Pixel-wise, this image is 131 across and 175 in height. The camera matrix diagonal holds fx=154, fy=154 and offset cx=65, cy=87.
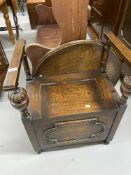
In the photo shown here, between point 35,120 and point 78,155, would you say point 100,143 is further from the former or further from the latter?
point 35,120

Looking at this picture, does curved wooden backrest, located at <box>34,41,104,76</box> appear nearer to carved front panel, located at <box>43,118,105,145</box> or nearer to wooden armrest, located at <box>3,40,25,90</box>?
wooden armrest, located at <box>3,40,25,90</box>

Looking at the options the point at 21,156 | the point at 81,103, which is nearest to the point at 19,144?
the point at 21,156

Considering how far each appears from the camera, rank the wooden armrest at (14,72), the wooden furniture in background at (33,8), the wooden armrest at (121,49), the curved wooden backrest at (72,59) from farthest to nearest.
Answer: the wooden furniture in background at (33,8) < the curved wooden backrest at (72,59) < the wooden armrest at (121,49) < the wooden armrest at (14,72)

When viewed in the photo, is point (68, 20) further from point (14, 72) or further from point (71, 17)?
point (14, 72)

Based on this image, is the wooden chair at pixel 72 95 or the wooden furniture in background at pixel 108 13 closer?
the wooden chair at pixel 72 95

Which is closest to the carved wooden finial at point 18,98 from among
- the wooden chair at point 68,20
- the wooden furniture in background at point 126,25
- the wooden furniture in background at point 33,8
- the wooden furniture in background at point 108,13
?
the wooden chair at point 68,20

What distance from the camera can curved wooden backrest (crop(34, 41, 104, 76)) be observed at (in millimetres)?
979

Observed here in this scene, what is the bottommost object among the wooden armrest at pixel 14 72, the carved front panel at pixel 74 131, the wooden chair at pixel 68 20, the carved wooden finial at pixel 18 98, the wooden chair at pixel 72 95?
the carved front panel at pixel 74 131

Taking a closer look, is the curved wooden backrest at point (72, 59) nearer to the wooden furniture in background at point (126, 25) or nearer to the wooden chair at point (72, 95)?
the wooden chair at point (72, 95)

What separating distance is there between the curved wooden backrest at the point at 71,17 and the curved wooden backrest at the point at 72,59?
0.10 m

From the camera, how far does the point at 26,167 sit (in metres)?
1.11

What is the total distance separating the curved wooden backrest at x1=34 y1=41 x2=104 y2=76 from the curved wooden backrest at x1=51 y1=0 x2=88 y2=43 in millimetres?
99

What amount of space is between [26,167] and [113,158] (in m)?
0.64

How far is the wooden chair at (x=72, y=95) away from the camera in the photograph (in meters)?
Answer: 0.88
